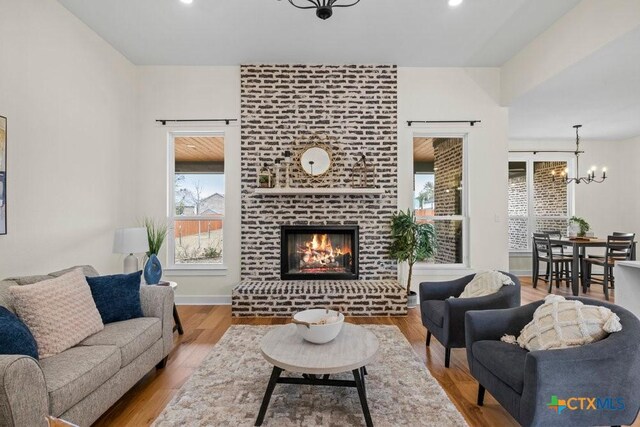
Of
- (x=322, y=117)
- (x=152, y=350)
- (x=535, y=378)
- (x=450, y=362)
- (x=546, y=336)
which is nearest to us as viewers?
(x=535, y=378)

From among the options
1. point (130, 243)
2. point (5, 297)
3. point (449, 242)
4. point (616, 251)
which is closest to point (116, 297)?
point (5, 297)

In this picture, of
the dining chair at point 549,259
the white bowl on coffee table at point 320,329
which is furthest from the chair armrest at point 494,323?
the dining chair at point 549,259

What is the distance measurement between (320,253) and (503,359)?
302cm

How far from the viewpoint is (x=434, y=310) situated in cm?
301

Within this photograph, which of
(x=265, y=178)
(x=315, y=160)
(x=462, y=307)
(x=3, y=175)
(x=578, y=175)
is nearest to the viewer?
(x=3, y=175)

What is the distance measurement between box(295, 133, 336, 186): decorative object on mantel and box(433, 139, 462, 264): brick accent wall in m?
1.63

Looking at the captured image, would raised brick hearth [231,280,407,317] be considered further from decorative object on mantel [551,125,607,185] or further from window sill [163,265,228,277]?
decorative object on mantel [551,125,607,185]

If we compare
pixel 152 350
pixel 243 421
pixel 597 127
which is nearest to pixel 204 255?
pixel 152 350

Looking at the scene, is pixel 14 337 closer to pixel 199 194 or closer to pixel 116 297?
pixel 116 297

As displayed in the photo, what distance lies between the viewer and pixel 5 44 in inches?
104

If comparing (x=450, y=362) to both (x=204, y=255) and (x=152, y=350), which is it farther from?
(x=204, y=255)

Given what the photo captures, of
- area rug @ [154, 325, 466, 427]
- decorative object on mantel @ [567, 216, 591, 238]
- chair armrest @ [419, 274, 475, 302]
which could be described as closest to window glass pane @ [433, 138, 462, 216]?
chair armrest @ [419, 274, 475, 302]

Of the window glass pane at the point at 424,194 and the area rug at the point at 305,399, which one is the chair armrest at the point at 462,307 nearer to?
the area rug at the point at 305,399

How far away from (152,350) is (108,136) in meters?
2.75
